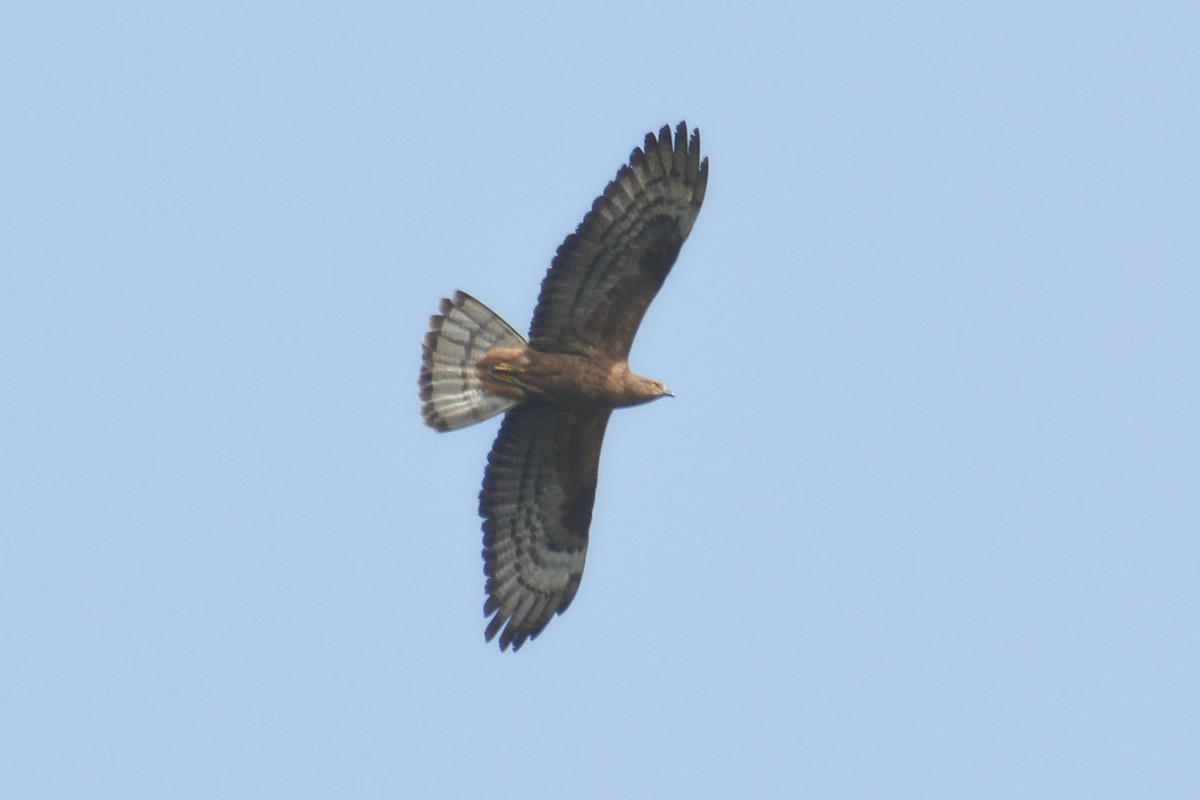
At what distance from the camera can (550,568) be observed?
16.1 m

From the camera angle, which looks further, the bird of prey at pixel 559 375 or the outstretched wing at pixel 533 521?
the outstretched wing at pixel 533 521

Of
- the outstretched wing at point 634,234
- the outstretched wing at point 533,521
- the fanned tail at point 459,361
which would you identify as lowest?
the outstretched wing at point 533,521

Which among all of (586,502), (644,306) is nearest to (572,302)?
(644,306)

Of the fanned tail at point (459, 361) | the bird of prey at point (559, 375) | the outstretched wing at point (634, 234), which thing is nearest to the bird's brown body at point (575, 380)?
the bird of prey at point (559, 375)

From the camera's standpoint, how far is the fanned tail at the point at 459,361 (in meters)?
15.7

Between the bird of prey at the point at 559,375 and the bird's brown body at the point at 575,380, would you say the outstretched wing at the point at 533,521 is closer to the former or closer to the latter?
the bird of prey at the point at 559,375

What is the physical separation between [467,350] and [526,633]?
2214mm

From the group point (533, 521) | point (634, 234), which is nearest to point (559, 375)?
point (634, 234)

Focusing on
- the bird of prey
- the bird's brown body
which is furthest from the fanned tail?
the bird's brown body

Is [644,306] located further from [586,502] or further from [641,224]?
[586,502]

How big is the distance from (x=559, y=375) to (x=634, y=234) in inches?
46.3

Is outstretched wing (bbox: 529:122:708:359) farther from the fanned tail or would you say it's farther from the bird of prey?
the fanned tail

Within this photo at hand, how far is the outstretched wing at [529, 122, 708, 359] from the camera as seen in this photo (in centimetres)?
1498

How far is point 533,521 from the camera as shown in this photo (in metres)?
16.0
